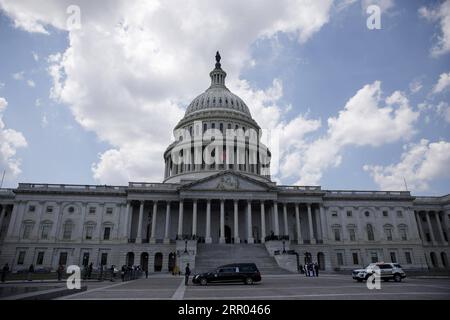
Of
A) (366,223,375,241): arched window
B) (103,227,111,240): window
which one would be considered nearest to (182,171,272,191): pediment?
(103,227,111,240): window

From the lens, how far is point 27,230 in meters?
56.4

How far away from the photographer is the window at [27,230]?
56009mm

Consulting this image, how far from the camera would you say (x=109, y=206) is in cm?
5997

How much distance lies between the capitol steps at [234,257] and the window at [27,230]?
3121 centimetres

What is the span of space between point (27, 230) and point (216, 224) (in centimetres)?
3449

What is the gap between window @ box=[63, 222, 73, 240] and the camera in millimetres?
57062

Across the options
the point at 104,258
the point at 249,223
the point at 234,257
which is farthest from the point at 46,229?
the point at 249,223

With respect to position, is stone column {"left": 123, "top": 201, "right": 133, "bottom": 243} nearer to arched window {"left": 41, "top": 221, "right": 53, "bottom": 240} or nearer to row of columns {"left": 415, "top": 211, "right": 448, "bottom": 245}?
arched window {"left": 41, "top": 221, "right": 53, "bottom": 240}

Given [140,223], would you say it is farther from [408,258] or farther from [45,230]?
[408,258]

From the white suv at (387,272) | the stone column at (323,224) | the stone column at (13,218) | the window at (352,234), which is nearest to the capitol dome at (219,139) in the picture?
the stone column at (323,224)

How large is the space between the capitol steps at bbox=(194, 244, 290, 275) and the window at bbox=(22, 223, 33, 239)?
102 feet

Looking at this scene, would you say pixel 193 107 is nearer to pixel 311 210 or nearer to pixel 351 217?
pixel 311 210
